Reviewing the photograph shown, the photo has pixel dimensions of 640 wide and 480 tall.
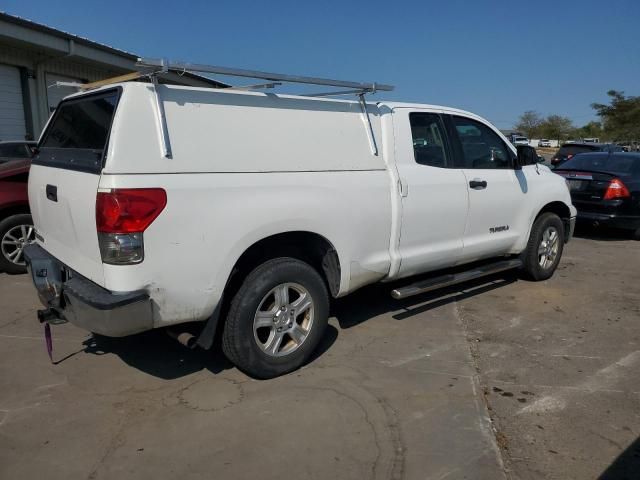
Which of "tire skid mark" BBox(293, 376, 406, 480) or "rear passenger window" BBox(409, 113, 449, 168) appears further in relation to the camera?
"rear passenger window" BBox(409, 113, 449, 168)

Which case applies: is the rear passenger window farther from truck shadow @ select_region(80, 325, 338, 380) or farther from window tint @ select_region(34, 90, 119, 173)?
window tint @ select_region(34, 90, 119, 173)

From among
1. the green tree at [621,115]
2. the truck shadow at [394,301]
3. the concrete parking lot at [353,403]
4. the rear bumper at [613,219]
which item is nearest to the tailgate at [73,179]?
the concrete parking lot at [353,403]

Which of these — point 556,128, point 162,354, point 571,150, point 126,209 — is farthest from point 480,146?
point 556,128

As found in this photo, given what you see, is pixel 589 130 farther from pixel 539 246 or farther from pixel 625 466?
pixel 625 466

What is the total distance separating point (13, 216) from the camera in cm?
608

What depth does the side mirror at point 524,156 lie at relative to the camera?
5.74m

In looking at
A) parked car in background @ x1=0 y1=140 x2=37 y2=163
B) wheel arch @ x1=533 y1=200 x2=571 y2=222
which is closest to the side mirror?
wheel arch @ x1=533 y1=200 x2=571 y2=222

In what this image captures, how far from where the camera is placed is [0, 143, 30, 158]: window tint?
7453mm

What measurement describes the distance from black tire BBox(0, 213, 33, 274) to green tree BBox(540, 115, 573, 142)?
78793mm

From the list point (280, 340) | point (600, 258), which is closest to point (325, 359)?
point (280, 340)

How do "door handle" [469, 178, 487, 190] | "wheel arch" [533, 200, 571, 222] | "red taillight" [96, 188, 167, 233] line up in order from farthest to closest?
"wheel arch" [533, 200, 571, 222] → "door handle" [469, 178, 487, 190] → "red taillight" [96, 188, 167, 233]

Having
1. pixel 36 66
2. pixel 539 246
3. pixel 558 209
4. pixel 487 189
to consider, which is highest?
pixel 36 66

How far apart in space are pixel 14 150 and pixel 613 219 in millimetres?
9233

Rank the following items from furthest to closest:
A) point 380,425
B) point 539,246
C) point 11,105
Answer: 1. point 11,105
2. point 539,246
3. point 380,425
